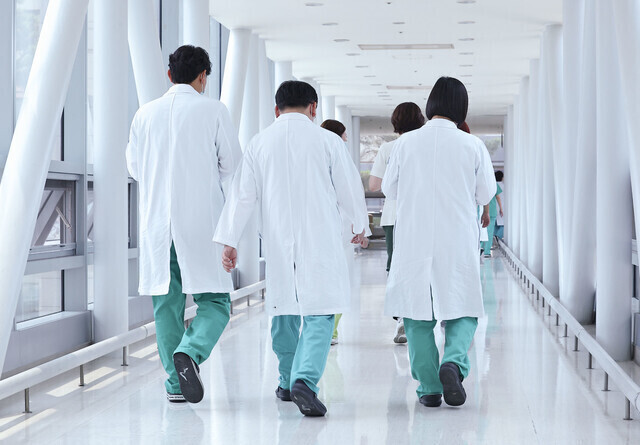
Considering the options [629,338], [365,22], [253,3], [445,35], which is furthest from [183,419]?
[445,35]

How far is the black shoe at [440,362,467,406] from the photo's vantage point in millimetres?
4523

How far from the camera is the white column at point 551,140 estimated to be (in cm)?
1036

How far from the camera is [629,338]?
19.9 feet

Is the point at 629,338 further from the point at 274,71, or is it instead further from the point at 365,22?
the point at 274,71

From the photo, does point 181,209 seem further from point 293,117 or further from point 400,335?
point 400,335

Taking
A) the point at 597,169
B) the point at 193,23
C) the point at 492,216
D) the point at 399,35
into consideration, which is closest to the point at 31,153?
the point at 597,169

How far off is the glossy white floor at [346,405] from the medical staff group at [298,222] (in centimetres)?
25

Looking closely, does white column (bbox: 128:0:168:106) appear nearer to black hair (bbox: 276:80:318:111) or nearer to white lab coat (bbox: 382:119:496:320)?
black hair (bbox: 276:80:318:111)

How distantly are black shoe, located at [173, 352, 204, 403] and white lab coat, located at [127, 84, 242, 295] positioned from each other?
38 centimetres

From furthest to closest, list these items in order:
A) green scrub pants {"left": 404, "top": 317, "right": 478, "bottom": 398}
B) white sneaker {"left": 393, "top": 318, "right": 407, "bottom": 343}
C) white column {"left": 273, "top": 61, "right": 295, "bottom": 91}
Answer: white column {"left": 273, "top": 61, "right": 295, "bottom": 91} < white sneaker {"left": 393, "top": 318, "right": 407, "bottom": 343} < green scrub pants {"left": 404, "top": 317, "right": 478, "bottom": 398}

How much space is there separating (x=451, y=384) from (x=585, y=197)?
3315 mm

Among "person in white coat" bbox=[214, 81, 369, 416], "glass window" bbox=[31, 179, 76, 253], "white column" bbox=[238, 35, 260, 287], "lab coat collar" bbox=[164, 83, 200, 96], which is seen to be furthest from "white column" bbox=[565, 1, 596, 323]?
"white column" bbox=[238, 35, 260, 287]

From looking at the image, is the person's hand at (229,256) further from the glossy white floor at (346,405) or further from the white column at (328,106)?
the white column at (328,106)

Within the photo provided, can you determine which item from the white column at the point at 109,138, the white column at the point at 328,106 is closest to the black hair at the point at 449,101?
the white column at the point at 109,138
